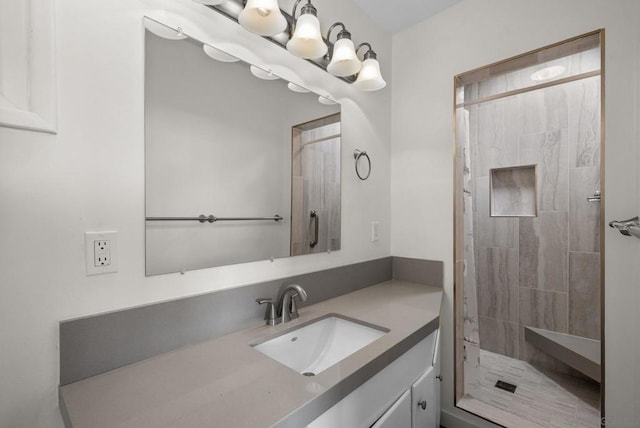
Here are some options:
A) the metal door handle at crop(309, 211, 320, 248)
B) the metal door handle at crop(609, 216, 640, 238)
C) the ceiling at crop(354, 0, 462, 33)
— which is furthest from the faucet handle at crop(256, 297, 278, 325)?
the ceiling at crop(354, 0, 462, 33)

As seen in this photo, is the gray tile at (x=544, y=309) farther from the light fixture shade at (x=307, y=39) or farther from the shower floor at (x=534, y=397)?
the light fixture shade at (x=307, y=39)

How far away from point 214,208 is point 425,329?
94 cm

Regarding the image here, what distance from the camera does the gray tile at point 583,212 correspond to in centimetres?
207

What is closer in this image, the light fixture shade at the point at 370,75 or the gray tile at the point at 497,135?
the light fixture shade at the point at 370,75

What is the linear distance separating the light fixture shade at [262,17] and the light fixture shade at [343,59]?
333mm

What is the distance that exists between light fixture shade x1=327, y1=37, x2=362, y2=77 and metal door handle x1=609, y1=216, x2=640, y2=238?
127 cm

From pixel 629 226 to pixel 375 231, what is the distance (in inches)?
43.0

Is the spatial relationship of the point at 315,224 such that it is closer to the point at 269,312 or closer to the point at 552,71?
the point at 269,312

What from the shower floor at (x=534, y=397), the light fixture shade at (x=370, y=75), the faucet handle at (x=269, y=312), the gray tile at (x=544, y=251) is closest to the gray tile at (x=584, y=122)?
the gray tile at (x=544, y=251)

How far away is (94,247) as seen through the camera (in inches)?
30.9

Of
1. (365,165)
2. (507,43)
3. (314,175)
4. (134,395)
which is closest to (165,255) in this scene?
(134,395)

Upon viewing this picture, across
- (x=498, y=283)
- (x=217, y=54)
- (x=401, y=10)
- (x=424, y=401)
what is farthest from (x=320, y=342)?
(x=498, y=283)

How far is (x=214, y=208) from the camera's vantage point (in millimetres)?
1064

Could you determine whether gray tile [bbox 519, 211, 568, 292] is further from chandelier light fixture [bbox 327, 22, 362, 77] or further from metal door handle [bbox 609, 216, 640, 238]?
chandelier light fixture [bbox 327, 22, 362, 77]
